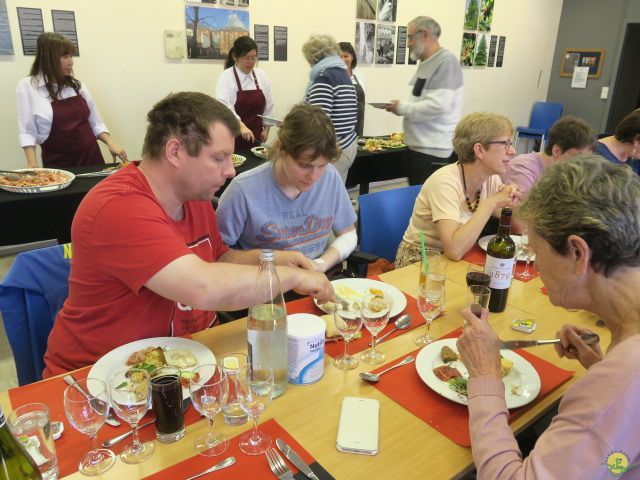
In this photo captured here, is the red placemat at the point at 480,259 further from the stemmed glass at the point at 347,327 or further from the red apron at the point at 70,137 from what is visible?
the red apron at the point at 70,137

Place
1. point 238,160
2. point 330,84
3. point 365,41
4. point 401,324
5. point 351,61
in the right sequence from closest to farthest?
1. point 401,324
2. point 330,84
3. point 238,160
4. point 351,61
5. point 365,41

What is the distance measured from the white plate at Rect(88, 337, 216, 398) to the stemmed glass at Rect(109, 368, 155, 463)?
0.44 feet

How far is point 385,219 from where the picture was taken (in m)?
2.51

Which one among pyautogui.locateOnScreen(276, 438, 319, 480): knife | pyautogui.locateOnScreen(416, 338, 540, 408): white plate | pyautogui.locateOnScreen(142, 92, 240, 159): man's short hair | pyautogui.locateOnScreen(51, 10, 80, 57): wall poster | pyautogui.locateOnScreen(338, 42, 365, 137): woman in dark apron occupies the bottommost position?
pyautogui.locateOnScreen(276, 438, 319, 480): knife

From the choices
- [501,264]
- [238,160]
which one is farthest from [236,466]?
[238,160]

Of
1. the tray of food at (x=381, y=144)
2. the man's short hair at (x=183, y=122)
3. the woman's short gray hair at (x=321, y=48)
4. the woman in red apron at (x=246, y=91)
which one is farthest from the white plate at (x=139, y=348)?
the tray of food at (x=381, y=144)

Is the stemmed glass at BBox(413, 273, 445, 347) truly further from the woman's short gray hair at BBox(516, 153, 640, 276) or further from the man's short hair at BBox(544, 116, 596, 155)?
the man's short hair at BBox(544, 116, 596, 155)

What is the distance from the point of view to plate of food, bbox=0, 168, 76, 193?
268 cm

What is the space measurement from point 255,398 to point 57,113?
10.6 ft

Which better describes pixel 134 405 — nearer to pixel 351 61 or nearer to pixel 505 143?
pixel 505 143

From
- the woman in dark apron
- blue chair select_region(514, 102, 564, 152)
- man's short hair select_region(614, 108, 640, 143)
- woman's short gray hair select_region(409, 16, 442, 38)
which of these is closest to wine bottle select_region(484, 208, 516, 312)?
man's short hair select_region(614, 108, 640, 143)

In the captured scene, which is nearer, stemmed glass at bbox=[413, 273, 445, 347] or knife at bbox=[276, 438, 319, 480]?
knife at bbox=[276, 438, 319, 480]

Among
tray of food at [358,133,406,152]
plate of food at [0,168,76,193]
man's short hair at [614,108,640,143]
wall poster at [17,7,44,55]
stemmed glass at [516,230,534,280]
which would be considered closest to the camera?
stemmed glass at [516,230,534,280]

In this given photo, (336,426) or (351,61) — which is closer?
(336,426)
